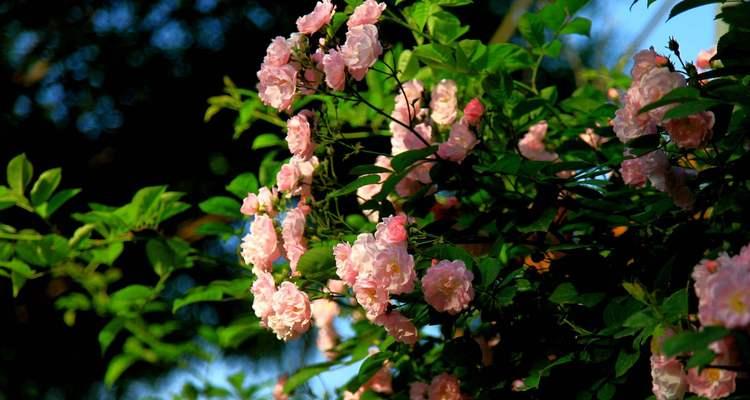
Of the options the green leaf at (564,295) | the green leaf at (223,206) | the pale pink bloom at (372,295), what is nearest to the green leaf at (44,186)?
the green leaf at (223,206)

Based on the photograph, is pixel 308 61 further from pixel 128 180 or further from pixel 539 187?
pixel 128 180

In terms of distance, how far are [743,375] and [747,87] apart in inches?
12.3

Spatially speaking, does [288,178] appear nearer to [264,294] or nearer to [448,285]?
[264,294]

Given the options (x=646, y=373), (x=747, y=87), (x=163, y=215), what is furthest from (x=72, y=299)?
(x=747, y=87)

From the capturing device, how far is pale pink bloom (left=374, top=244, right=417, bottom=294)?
118 centimetres

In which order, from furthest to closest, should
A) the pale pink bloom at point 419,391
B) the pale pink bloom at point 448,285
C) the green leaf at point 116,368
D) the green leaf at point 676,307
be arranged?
the green leaf at point 116,368
the pale pink bloom at point 419,391
the pale pink bloom at point 448,285
the green leaf at point 676,307

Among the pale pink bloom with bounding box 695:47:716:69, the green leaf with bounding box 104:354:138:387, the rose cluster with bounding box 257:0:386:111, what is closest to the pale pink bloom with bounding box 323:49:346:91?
the rose cluster with bounding box 257:0:386:111

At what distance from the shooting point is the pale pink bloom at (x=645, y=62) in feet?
3.99

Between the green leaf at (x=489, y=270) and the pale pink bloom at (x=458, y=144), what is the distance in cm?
19

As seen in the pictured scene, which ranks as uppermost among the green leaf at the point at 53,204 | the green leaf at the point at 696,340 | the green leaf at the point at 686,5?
the green leaf at the point at 686,5

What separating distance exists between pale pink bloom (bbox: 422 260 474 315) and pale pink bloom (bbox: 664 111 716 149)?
0.91 feet

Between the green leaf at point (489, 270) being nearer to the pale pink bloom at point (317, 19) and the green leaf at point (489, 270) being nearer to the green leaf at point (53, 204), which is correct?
the pale pink bloom at point (317, 19)

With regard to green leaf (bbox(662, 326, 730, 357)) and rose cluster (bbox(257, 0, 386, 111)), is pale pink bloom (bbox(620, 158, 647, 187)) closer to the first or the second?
rose cluster (bbox(257, 0, 386, 111))

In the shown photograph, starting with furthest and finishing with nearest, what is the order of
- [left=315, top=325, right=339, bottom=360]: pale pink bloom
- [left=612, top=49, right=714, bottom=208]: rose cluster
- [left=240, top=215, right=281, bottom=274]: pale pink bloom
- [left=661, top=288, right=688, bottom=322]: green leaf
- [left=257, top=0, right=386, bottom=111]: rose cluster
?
[left=315, top=325, right=339, bottom=360]: pale pink bloom
[left=240, top=215, right=281, bottom=274]: pale pink bloom
[left=257, top=0, right=386, bottom=111]: rose cluster
[left=612, top=49, right=714, bottom=208]: rose cluster
[left=661, top=288, right=688, bottom=322]: green leaf
